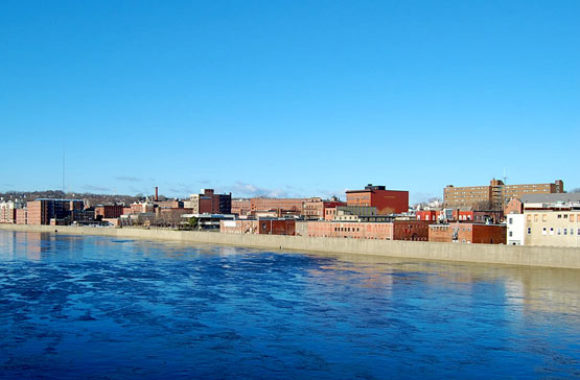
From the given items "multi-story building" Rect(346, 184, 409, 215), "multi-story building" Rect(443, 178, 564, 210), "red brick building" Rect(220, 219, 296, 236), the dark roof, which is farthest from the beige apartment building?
"multi-story building" Rect(443, 178, 564, 210)

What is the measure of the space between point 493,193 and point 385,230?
116446 mm

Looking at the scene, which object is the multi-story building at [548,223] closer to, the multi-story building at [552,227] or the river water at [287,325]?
the multi-story building at [552,227]

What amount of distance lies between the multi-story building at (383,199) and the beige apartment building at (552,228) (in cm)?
7147

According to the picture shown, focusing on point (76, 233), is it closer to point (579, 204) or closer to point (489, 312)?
point (579, 204)

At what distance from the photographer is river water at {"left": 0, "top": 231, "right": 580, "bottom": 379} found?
21.8 meters

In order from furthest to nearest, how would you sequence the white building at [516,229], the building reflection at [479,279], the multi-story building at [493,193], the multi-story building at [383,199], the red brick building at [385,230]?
the multi-story building at [493,193] → the multi-story building at [383,199] → the red brick building at [385,230] → the white building at [516,229] → the building reflection at [479,279]

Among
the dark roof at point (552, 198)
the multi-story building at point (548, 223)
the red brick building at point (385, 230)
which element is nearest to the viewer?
the multi-story building at point (548, 223)

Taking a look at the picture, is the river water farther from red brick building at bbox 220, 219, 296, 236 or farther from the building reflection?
red brick building at bbox 220, 219, 296, 236

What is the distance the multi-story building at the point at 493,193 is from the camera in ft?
580

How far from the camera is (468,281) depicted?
47531 millimetres

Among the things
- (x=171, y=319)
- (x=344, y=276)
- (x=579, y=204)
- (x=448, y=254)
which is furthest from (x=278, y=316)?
(x=579, y=204)

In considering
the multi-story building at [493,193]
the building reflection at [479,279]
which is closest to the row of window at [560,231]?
the building reflection at [479,279]

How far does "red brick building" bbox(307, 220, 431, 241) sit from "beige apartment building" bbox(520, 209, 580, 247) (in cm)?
2020

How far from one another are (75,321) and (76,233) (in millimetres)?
139647
